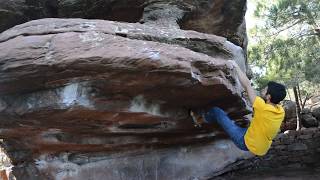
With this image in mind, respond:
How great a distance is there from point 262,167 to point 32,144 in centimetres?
562

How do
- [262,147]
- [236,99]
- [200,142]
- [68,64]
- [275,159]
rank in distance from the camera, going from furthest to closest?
[275,159], [200,142], [236,99], [262,147], [68,64]

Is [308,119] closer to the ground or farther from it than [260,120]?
closer to the ground

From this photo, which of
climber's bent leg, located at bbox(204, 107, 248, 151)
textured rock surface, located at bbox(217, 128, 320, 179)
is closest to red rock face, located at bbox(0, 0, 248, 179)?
climber's bent leg, located at bbox(204, 107, 248, 151)

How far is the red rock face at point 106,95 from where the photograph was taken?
416 centimetres

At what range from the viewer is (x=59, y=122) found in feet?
15.7

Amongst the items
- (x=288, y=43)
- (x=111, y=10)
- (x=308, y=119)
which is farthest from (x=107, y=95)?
(x=308, y=119)

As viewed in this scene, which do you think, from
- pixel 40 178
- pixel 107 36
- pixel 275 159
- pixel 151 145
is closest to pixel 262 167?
pixel 275 159

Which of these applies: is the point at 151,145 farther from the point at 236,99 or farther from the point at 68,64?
the point at 68,64

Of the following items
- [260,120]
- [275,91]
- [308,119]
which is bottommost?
[308,119]

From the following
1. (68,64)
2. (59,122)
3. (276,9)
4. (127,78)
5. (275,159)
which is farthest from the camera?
(276,9)

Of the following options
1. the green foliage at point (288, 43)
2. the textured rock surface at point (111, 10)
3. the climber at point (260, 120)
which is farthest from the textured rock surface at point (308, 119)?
the climber at point (260, 120)

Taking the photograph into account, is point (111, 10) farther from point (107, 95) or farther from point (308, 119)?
point (308, 119)

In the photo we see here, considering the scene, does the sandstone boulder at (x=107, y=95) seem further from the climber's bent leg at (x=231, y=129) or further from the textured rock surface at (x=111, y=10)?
the textured rock surface at (x=111, y=10)

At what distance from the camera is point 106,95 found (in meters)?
4.52
